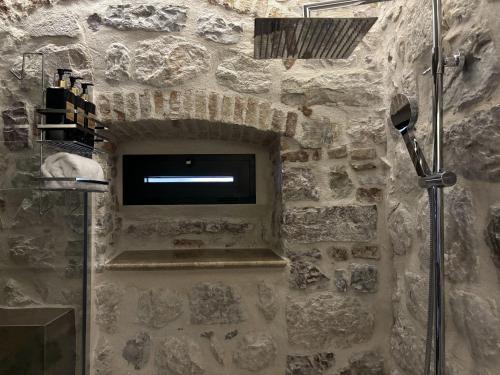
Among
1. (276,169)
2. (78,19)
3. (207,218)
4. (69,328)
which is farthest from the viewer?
(207,218)

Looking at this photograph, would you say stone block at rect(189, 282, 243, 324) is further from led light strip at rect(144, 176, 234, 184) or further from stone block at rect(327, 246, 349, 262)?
led light strip at rect(144, 176, 234, 184)

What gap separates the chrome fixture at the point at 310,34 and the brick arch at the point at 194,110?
398 millimetres

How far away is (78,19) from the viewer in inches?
64.3

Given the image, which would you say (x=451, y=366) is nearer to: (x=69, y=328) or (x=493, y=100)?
(x=493, y=100)

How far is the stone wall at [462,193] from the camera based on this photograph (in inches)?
36.5

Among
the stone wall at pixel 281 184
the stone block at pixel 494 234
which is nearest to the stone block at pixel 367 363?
the stone wall at pixel 281 184

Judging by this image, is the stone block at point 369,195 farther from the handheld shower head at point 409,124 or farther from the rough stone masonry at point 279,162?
the handheld shower head at point 409,124

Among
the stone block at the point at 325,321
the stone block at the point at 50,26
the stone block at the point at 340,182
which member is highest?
the stone block at the point at 50,26

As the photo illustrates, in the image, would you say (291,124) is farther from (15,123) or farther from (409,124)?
(15,123)

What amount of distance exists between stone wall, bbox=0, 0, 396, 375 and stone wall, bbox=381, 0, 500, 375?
0.24 metres

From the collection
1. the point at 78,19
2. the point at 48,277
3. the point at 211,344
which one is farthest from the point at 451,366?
the point at 78,19

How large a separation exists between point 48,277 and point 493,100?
1536mm

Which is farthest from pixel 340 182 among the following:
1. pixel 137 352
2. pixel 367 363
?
pixel 137 352

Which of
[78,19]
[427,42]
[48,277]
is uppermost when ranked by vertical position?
[78,19]
